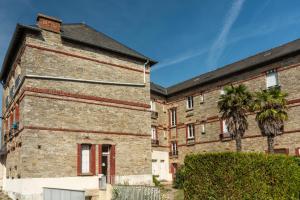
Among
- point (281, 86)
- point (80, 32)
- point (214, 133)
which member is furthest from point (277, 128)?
point (80, 32)

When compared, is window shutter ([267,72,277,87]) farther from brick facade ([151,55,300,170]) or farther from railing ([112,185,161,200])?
railing ([112,185,161,200])

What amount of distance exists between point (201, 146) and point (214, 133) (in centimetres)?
204

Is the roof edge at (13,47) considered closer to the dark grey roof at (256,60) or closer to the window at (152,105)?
the window at (152,105)

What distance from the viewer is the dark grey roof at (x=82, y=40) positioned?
768 inches

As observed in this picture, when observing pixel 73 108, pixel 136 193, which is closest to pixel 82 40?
pixel 73 108

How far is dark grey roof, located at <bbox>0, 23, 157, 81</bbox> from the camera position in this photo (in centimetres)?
1951

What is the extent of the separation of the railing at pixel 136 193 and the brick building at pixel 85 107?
14.8 feet

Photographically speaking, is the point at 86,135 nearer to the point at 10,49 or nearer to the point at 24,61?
the point at 24,61

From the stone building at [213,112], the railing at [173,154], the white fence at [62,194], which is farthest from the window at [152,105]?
the white fence at [62,194]

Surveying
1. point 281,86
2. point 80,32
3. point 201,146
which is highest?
point 80,32

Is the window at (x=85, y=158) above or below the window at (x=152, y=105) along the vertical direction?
below

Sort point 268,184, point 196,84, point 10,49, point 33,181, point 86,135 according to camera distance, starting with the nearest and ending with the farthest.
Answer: point 268,184
point 33,181
point 86,135
point 10,49
point 196,84

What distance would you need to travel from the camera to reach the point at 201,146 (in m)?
29.1

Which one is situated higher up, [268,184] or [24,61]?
[24,61]
